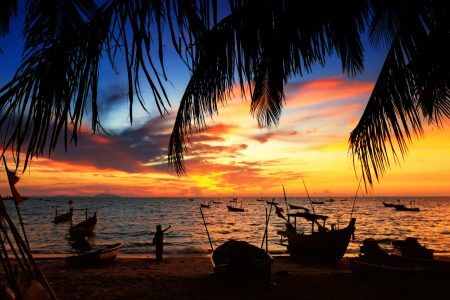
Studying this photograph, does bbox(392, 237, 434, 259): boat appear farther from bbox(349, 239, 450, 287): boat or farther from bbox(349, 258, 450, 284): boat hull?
bbox(349, 258, 450, 284): boat hull

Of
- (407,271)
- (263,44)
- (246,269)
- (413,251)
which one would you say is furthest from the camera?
(413,251)

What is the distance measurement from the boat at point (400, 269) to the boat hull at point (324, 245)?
3.48 meters

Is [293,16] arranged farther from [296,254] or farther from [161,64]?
[296,254]

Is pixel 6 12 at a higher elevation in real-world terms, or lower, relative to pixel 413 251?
higher

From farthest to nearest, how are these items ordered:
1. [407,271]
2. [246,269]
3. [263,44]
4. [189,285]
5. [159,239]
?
[159,239], [189,285], [246,269], [407,271], [263,44]

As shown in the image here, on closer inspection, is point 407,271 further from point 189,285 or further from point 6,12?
point 6,12

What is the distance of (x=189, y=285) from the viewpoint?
12.1 metres

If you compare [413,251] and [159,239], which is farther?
[159,239]

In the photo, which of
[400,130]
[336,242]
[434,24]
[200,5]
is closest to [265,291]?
[336,242]

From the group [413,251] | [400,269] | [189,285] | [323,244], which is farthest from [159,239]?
[413,251]

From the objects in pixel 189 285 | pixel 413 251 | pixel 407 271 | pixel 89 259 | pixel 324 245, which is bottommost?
pixel 189 285

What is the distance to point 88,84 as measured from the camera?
125 cm

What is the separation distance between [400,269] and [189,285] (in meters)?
6.89

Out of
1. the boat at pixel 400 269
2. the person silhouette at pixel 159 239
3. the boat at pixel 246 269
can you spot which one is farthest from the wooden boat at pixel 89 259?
the boat at pixel 400 269
